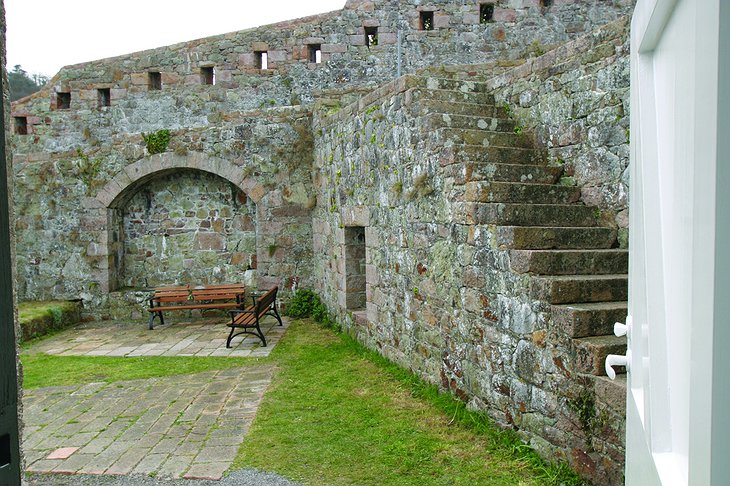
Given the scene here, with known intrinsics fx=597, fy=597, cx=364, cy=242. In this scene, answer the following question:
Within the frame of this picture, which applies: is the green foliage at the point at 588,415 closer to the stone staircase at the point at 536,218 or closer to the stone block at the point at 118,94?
the stone staircase at the point at 536,218

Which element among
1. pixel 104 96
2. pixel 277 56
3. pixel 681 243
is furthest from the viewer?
pixel 104 96

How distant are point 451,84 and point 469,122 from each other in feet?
2.24

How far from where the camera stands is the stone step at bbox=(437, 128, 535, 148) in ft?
17.4

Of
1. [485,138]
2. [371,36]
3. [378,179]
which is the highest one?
[371,36]

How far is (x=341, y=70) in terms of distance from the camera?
12.5 meters

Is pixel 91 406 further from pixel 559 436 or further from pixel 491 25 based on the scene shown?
pixel 491 25

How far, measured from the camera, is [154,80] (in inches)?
519

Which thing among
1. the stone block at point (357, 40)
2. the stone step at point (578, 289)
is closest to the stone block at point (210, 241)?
the stone block at point (357, 40)

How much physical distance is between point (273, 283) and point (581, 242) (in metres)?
6.51

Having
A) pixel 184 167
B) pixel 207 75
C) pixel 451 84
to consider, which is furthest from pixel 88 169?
pixel 451 84

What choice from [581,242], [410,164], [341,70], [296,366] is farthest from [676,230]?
[341,70]

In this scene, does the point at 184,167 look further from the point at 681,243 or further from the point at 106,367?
the point at 681,243

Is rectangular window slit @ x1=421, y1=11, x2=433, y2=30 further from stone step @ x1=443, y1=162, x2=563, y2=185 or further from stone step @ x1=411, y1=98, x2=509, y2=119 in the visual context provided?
stone step @ x1=443, y1=162, x2=563, y2=185

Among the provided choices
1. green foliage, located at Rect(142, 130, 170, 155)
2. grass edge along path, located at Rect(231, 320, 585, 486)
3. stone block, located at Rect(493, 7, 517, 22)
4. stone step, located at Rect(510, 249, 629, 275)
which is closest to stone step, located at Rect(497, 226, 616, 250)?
stone step, located at Rect(510, 249, 629, 275)
